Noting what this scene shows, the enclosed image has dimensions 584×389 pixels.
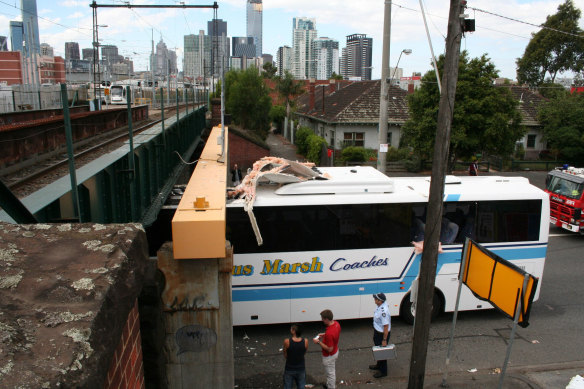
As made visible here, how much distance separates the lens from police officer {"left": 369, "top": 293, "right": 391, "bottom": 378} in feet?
25.3

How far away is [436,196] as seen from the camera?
6.73 m

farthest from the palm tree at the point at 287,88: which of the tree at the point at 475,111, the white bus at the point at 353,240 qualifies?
the white bus at the point at 353,240

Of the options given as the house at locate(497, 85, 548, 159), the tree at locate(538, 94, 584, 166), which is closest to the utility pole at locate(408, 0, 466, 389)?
the tree at locate(538, 94, 584, 166)

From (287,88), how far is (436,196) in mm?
54390

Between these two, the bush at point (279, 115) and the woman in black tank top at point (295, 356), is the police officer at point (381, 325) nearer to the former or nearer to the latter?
the woman in black tank top at point (295, 356)

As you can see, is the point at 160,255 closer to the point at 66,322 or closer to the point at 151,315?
the point at 151,315

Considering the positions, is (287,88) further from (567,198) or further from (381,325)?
(381,325)

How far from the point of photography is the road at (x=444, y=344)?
8047 mm

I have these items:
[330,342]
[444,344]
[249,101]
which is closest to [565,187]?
[444,344]

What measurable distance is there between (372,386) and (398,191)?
374cm

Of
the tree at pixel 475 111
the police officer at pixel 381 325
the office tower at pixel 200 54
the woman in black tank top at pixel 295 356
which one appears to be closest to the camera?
the woman in black tank top at pixel 295 356

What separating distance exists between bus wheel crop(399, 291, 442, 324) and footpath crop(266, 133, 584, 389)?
1592 millimetres

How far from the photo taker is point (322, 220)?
344 inches

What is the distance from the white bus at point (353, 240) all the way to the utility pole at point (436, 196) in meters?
2.05
